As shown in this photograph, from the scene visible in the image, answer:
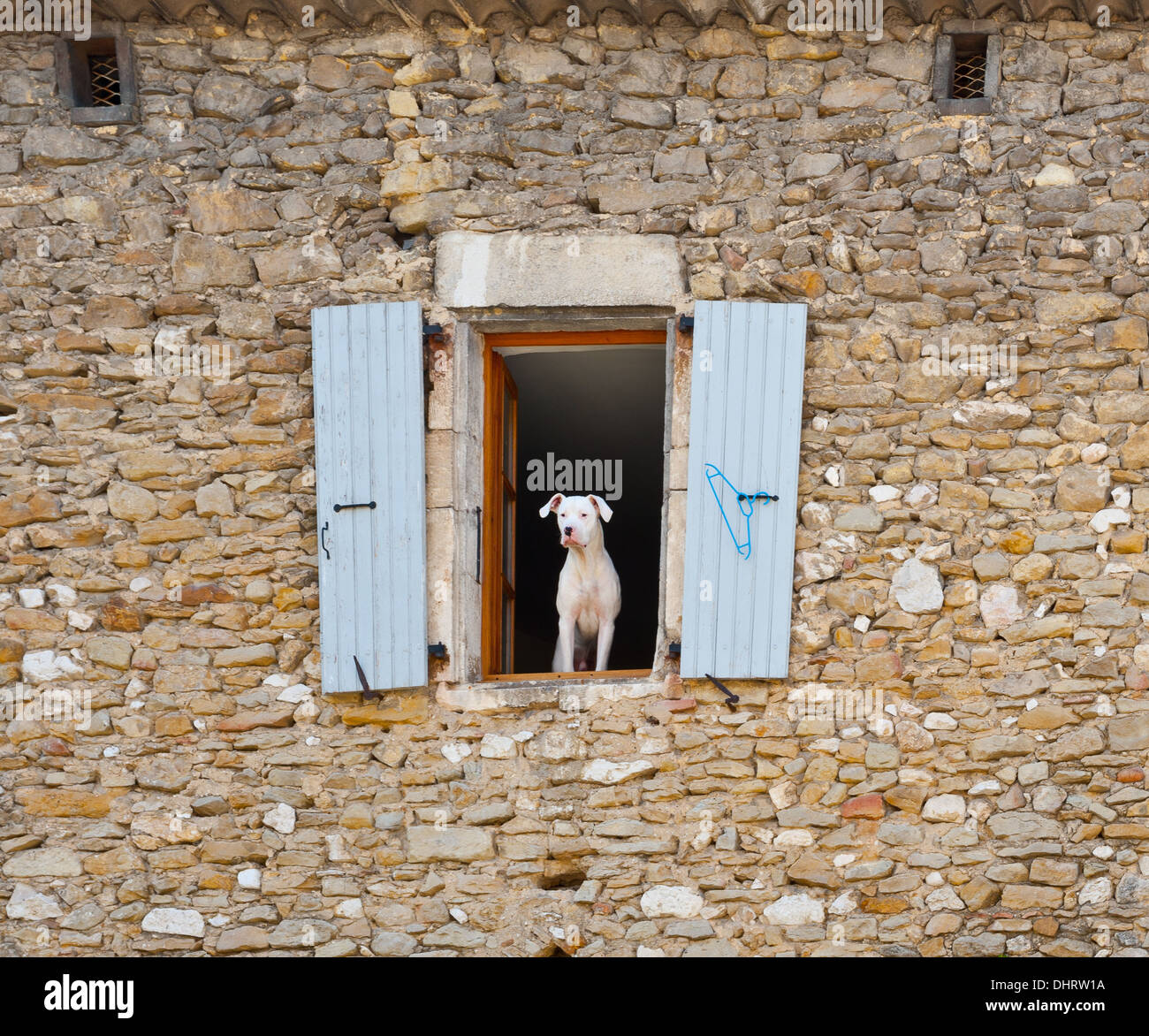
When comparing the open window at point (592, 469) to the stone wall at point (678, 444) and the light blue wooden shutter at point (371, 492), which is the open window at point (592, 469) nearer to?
the light blue wooden shutter at point (371, 492)

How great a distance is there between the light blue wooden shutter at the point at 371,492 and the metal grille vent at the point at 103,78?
4.70 ft

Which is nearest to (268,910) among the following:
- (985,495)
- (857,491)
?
(857,491)

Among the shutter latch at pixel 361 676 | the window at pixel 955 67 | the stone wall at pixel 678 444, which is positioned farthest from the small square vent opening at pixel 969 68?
the shutter latch at pixel 361 676

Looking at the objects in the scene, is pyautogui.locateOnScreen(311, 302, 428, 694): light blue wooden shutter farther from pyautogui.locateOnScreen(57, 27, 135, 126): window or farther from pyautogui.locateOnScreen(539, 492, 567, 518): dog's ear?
pyautogui.locateOnScreen(57, 27, 135, 126): window

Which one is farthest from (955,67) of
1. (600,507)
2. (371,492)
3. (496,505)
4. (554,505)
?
(371,492)

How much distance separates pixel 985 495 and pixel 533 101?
241cm

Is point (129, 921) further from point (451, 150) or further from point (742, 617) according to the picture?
point (451, 150)

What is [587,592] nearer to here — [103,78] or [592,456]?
[592,456]

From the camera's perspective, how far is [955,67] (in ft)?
19.6

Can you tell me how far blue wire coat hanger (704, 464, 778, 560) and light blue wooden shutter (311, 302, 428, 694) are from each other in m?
1.15

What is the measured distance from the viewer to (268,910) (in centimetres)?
579

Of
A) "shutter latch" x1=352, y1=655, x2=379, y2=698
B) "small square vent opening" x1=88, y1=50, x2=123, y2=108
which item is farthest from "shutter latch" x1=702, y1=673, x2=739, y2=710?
"small square vent opening" x1=88, y1=50, x2=123, y2=108

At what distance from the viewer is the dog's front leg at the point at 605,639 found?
21.2 ft
